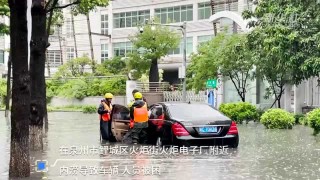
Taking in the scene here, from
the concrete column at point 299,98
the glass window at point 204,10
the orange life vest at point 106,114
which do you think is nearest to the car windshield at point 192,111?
the orange life vest at point 106,114

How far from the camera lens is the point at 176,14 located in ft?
196

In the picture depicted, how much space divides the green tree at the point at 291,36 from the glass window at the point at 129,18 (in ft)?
111

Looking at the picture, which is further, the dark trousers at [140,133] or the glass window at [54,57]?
the glass window at [54,57]

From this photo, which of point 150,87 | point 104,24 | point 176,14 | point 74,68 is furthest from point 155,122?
point 104,24

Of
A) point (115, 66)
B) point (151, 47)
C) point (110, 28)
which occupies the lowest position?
point (115, 66)

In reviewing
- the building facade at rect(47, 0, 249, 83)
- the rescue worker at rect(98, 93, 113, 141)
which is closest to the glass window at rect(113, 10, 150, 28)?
the building facade at rect(47, 0, 249, 83)

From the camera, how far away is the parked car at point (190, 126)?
15.5 m

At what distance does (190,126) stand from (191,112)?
3.28ft

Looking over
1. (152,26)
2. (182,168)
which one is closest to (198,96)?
(152,26)

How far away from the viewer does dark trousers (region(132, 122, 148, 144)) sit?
55.3 ft

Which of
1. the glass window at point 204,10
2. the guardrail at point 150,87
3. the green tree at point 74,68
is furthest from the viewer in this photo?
the green tree at point 74,68

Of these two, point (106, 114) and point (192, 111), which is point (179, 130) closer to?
point (192, 111)

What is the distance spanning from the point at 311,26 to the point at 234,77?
27.1 feet

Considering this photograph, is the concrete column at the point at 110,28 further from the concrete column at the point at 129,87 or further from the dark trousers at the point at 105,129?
the dark trousers at the point at 105,129
